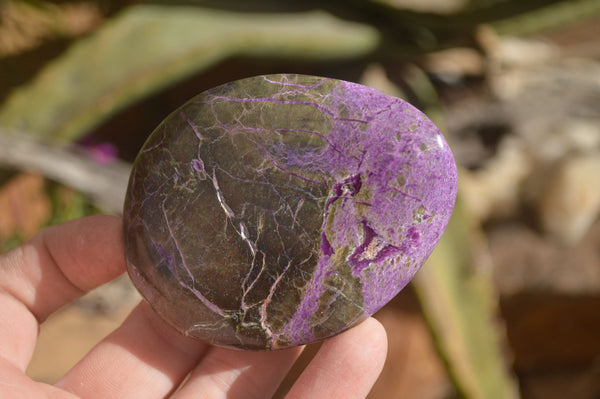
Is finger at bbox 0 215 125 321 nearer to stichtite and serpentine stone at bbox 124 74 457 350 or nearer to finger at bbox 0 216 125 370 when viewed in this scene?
finger at bbox 0 216 125 370

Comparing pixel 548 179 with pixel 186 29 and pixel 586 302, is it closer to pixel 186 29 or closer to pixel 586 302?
pixel 586 302

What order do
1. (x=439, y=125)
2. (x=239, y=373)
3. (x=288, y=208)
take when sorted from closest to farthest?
(x=288, y=208) → (x=239, y=373) → (x=439, y=125)

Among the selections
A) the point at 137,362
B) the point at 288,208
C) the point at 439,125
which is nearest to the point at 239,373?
the point at 137,362

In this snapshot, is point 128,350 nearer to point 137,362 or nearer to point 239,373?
point 137,362

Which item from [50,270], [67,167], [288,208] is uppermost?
[288,208]

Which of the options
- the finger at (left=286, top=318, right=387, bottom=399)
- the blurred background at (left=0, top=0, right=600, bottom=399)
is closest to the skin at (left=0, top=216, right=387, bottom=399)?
the finger at (left=286, top=318, right=387, bottom=399)

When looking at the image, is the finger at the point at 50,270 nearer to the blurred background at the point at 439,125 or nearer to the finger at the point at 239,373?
the finger at the point at 239,373

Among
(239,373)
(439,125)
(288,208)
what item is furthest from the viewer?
(439,125)
